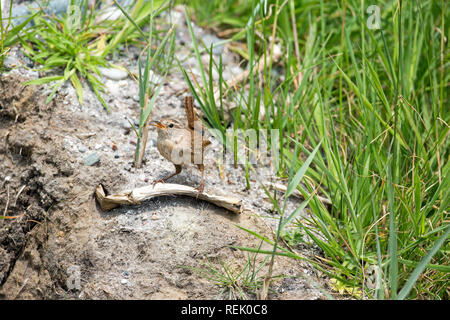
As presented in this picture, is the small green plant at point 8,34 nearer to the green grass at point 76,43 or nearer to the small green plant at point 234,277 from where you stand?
the green grass at point 76,43

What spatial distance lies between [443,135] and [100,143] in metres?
2.21

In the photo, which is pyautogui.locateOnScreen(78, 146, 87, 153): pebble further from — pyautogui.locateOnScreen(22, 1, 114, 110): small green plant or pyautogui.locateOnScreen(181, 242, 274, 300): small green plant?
pyautogui.locateOnScreen(181, 242, 274, 300): small green plant

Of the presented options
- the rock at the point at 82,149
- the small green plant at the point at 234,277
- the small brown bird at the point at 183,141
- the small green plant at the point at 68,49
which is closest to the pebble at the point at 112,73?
the small green plant at the point at 68,49

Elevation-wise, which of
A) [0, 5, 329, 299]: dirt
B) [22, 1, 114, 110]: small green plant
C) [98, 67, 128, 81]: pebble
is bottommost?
[0, 5, 329, 299]: dirt

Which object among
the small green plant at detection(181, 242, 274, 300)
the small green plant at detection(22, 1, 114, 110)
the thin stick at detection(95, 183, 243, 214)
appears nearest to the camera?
the small green plant at detection(181, 242, 274, 300)

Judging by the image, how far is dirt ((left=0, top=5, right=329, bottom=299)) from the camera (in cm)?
269

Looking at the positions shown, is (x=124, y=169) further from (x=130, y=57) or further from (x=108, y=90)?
(x=130, y=57)

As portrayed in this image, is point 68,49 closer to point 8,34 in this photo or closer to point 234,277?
point 8,34

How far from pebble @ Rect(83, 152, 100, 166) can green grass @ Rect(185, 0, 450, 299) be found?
80 centimetres

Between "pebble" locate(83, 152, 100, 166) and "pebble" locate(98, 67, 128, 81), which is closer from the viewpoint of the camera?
"pebble" locate(83, 152, 100, 166)

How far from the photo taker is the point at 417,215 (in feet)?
8.70

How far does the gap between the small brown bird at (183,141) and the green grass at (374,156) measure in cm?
32

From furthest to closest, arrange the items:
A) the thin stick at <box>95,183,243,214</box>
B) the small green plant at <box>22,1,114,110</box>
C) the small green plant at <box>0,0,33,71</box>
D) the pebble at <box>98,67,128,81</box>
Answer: the pebble at <box>98,67,128,81</box>, the small green plant at <box>22,1,114,110</box>, the small green plant at <box>0,0,33,71</box>, the thin stick at <box>95,183,243,214</box>

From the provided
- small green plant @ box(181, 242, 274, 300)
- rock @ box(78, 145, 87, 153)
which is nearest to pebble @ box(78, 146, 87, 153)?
rock @ box(78, 145, 87, 153)
